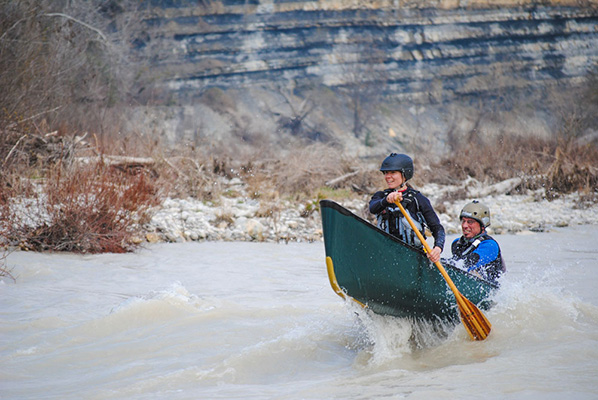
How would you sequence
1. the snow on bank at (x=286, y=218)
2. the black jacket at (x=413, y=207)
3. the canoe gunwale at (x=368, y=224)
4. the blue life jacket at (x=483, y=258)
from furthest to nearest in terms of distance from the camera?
the snow on bank at (x=286, y=218)
the blue life jacket at (x=483, y=258)
the black jacket at (x=413, y=207)
the canoe gunwale at (x=368, y=224)

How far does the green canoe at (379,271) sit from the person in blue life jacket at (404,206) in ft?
0.99

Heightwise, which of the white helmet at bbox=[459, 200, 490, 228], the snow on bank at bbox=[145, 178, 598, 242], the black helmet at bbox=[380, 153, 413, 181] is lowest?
the snow on bank at bbox=[145, 178, 598, 242]

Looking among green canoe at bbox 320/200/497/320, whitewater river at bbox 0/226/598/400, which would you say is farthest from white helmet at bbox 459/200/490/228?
green canoe at bbox 320/200/497/320

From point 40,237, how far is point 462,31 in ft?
115

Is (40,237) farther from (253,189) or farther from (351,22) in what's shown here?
(351,22)

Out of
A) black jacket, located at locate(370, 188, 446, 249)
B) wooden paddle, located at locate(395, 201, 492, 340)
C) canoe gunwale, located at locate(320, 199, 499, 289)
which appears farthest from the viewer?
black jacket, located at locate(370, 188, 446, 249)

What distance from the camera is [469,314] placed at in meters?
5.18

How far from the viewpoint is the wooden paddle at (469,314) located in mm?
5001

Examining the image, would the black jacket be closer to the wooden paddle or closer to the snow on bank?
the wooden paddle

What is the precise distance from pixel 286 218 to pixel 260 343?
7.16 metres

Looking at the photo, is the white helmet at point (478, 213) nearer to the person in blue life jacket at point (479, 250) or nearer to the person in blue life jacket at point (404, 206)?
the person in blue life jacket at point (479, 250)

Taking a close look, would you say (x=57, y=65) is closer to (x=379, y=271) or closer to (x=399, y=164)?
(x=399, y=164)

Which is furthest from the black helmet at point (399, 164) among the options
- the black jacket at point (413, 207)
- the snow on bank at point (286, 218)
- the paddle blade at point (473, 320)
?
the snow on bank at point (286, 218)

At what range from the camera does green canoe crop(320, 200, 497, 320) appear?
4840 millimetres
